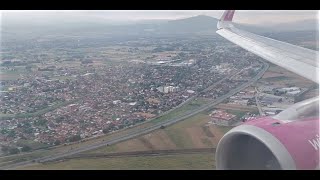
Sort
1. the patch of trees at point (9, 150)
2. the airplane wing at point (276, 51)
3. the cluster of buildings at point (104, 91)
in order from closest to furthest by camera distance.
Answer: the airplane wing at point (276, 51), the patch of trees at point (9, 150), the cluster of buildings at point (104, 91)

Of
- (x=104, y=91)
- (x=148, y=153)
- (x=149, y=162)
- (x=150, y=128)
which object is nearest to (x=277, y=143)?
(x=149, y=162)

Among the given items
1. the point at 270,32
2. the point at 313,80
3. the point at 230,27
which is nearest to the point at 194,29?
the point at 230,27

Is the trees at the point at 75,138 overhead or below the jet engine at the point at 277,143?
below

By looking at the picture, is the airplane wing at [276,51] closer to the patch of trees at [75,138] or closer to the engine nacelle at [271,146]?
the engine nacelle at [271,146]

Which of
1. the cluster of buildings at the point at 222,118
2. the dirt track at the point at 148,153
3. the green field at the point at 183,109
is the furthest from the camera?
the green field at the point at 183,109

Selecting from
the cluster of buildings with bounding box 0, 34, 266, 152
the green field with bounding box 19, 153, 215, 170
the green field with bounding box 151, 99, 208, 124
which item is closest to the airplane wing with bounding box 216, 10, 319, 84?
the cluster of buildings with bounding box 0, 34, 266, 152

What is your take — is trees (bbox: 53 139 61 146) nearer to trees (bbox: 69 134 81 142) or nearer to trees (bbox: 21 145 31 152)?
trees (bbox: 69 134 81 142)

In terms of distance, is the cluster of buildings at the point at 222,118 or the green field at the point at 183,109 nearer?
the cluster of buildings at the point at 222,118

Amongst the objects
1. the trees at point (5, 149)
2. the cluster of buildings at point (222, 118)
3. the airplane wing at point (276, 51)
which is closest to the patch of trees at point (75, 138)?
the trees at point (5, 149)
